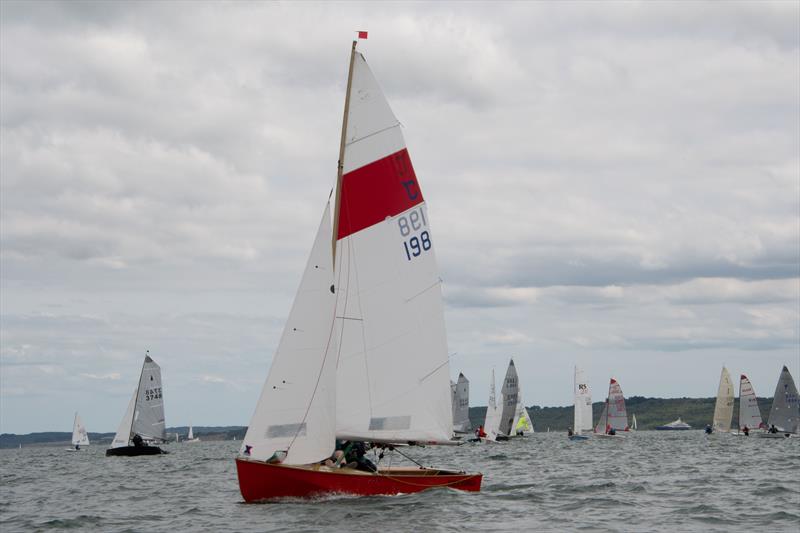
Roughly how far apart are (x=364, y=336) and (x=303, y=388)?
2.27m

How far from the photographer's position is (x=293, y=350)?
26828mm

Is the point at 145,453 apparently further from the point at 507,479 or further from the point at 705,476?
the point at 705,476

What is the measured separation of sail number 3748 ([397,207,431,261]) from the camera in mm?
27922

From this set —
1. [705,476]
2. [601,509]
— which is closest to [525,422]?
[705,476]

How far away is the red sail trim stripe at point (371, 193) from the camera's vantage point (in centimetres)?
2753

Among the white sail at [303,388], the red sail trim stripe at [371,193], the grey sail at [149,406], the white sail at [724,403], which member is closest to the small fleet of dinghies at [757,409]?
the white sail at [724,403]

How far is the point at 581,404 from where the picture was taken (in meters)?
110

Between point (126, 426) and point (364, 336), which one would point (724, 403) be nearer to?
point (126, 426)

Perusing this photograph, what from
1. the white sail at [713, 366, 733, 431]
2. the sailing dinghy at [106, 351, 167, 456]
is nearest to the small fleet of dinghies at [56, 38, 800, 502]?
the sailing dinghy at [106, 351, 167, 456]

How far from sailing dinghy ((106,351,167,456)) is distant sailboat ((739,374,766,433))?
189 feet

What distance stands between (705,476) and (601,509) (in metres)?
12.7

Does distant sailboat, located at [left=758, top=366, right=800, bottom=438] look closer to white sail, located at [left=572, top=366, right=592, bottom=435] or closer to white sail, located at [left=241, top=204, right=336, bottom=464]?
white sail, located at [left=572, top=366, right=592, bottom=435]

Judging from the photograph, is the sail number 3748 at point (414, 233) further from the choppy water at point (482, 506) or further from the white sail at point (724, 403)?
the white sail at point (724, 403)

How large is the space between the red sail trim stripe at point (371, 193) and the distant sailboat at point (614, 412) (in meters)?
84.0
